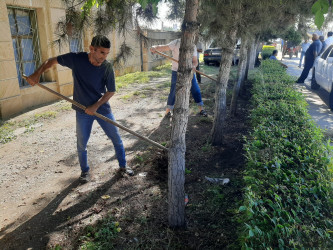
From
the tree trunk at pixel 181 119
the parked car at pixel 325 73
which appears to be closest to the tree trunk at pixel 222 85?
the tree trunk at pixel 181 119

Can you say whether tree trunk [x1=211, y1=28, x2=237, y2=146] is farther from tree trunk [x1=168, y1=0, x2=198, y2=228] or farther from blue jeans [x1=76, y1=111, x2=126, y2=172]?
tree trunk [x1=168, y1=0, x2=198, y2=228]

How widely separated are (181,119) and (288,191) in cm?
107

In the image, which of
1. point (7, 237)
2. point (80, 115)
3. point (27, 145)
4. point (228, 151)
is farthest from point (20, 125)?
point (228, 151)

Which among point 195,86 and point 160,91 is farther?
point 160,91

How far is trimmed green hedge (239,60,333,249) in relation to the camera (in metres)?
1.75

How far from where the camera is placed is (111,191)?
3.50 m

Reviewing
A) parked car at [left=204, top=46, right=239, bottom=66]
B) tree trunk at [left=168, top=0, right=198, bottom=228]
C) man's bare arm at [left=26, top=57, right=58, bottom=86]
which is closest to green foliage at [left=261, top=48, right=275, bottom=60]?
parked car at [left=204, top=46, right=239, bottom=66]

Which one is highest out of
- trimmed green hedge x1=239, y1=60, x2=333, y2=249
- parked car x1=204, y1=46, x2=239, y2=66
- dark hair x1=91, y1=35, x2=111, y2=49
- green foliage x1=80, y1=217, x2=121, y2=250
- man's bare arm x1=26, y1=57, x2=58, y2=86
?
dark hair x1=91, y1=35, x2=111, y2=49

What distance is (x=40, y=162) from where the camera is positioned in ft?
14.7

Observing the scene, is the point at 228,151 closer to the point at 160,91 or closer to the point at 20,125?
the point at 20,125

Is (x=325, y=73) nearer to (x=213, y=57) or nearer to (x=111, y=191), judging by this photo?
(x=111, y=191)

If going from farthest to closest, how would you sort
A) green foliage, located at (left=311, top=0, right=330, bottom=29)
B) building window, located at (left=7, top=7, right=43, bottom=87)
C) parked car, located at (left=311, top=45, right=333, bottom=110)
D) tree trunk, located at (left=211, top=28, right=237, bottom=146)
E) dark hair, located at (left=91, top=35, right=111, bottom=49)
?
1. parked car, located at (left=311, top=45, right=333, bottom=110)
2. building window, located at (left=7, top=7, right=43, bottom=87)
3. tree trunk, located at (left=211, top=28, right=237, bottom=146)
4. dark hair, located at (left=91, top=35, right=111, bottom=49)
5. green foliage, located at (left=311, top=0, right=330, bottom=29)

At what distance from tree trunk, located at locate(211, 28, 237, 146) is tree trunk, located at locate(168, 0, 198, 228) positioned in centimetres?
218

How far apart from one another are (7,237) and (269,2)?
3878 millimetres
